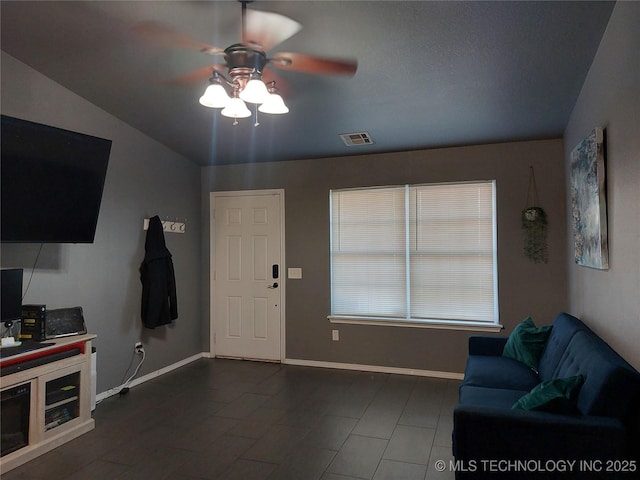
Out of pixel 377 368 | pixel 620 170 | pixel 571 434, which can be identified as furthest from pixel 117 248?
pixel 620 170

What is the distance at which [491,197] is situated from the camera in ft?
14.0

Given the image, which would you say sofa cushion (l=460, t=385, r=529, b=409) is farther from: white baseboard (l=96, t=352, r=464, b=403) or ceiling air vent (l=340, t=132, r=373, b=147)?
ceiling air vent (l=340, t=132, r=373, b=147)

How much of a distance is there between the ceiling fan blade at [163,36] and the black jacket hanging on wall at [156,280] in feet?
6.80

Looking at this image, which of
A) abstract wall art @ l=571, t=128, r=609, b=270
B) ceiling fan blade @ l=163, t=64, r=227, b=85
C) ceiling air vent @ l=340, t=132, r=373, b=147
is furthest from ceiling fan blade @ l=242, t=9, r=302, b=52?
abstract wall art @ l=571, t=128, r=609, b=270

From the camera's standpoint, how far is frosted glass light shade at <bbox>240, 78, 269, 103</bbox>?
2293 mm

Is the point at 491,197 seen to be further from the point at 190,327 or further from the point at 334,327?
the point at 190,327

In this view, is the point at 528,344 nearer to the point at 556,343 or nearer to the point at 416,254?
the point at 556,343

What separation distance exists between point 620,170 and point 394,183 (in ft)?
8.26

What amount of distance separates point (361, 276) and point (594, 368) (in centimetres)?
289

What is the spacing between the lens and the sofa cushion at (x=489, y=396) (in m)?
2.41

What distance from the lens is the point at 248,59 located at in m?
2.40

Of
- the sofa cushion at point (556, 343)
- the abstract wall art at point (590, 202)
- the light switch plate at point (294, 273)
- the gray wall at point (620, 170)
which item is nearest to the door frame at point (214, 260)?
the light switch plate at point (294, 273)

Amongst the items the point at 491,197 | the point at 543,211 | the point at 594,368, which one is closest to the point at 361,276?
the point at 491,197

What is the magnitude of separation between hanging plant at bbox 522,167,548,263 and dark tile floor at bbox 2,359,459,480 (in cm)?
149
